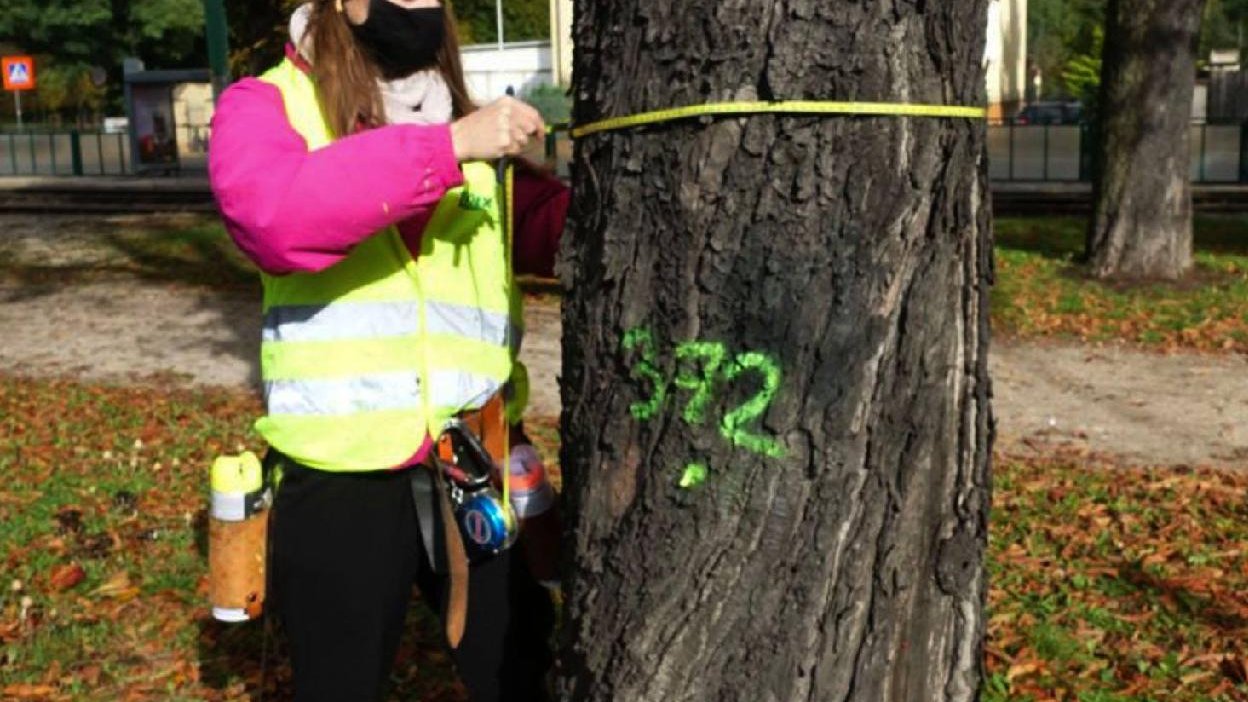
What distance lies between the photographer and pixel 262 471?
3.09 m

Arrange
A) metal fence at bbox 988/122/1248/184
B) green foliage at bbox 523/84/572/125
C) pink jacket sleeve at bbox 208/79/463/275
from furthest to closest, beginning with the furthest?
green foliage at bbox 523/84/572/125, metal fence at bbox 988/122/1248/184, pink jacket sleeve at bbox 208/79/463/275

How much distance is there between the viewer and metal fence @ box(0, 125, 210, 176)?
30.8 metres

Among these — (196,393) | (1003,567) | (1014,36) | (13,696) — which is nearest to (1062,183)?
(196,393)

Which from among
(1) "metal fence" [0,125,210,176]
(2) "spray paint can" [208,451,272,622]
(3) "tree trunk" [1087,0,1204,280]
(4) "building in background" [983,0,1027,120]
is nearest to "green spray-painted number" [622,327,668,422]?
(2) "spray paint can" [208,451,272,622]

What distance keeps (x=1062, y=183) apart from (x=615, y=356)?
20817mm

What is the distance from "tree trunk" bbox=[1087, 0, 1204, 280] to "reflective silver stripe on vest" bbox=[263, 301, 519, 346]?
10.6 meters

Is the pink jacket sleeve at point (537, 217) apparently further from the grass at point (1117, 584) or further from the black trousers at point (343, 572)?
the grass at point (1117, 584)

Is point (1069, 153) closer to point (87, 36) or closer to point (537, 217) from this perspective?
point (537, 217)

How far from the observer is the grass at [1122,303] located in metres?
11.1

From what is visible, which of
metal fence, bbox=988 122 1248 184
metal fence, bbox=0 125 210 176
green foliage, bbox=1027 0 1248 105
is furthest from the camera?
green foliage, bbox=1027 0 1248 105

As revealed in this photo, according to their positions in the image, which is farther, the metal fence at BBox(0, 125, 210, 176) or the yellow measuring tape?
the metal fence at BBox(0, 125, 210, 176)

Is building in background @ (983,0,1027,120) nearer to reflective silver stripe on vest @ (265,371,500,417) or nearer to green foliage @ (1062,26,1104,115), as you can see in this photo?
green foliage @ (1062,26,1104,115)

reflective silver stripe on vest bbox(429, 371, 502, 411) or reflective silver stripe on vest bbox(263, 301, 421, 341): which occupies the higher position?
reflective silver stripe on vest bbox(263, 301, 421, 341)

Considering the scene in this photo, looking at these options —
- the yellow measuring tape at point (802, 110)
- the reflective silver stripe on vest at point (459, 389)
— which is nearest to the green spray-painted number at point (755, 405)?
the yellow measuring tape at point (802, 110)
